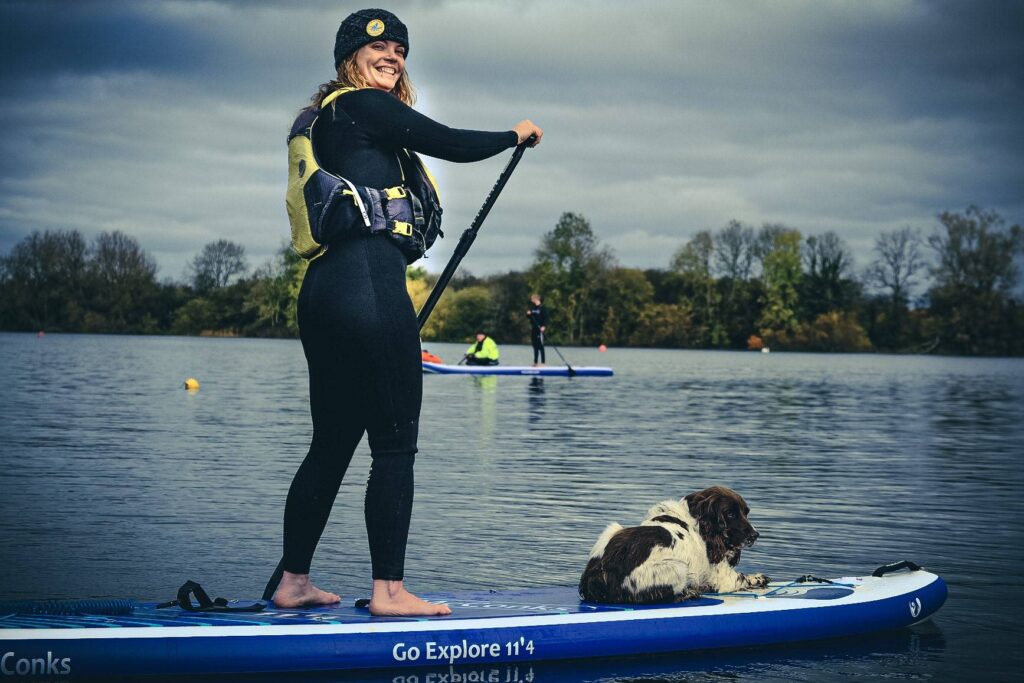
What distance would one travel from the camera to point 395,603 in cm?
459

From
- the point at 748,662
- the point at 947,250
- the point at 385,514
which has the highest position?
the point at 947,250

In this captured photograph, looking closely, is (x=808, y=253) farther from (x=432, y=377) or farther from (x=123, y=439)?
(x=123, y=439)

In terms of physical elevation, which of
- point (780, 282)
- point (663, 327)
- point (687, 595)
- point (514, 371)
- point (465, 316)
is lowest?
point (687, 595)

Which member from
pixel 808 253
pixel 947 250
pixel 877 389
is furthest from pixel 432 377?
pixel 808 253

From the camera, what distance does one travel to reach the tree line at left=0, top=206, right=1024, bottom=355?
9988 centimetres

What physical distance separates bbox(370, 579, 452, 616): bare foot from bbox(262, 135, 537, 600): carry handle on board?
1.78 ft

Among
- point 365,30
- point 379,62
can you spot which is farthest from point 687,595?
point 365,30

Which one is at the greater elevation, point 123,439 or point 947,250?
point 947,250

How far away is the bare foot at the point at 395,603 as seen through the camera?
15.0 feet

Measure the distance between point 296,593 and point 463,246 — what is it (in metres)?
1.61

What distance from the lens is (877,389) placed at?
3089 cm

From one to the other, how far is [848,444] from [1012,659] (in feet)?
32.8

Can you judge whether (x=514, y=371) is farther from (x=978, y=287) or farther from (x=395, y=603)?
(x=978, y=287)

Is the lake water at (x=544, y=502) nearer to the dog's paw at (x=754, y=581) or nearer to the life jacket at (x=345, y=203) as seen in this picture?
the dog's paw at (x=754, y=581)
